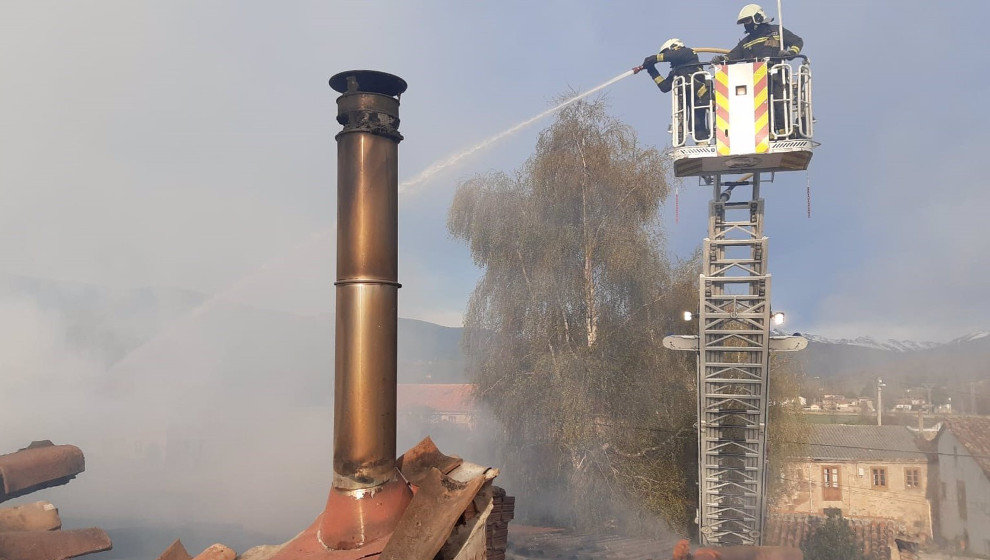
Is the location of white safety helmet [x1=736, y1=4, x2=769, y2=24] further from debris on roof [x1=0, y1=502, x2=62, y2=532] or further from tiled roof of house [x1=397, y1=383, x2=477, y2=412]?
tiled roof of house [x1=397, y1=383, x2=477, y2=412]

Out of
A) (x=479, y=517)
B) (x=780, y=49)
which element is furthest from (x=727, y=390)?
(x=479, y=517)

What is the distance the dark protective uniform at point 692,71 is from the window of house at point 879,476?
105 ft

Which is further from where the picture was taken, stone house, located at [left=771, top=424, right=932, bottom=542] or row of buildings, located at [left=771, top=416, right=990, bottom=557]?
stone house, located at [left=771, top=424, right=932, bottom=542]

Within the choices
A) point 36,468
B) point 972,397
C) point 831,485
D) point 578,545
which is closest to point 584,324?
point 578,545

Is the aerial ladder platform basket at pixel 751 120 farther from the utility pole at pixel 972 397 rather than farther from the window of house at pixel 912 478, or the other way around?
the utility pole at pixel 972 397

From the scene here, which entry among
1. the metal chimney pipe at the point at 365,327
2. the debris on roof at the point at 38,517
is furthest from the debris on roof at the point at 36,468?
the metal chimney pipe at the point at 365,327

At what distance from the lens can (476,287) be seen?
24.3m

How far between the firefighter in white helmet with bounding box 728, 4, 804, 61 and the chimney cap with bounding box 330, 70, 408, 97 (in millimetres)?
9550

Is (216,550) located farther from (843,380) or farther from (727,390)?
(843,380)

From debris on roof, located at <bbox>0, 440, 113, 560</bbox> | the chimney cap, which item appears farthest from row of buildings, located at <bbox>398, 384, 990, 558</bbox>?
the chimney cap

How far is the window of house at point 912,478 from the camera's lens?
3581 centimetres

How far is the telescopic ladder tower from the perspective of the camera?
1216cm

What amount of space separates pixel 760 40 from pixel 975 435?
3096cm

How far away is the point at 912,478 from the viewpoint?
118 feet
